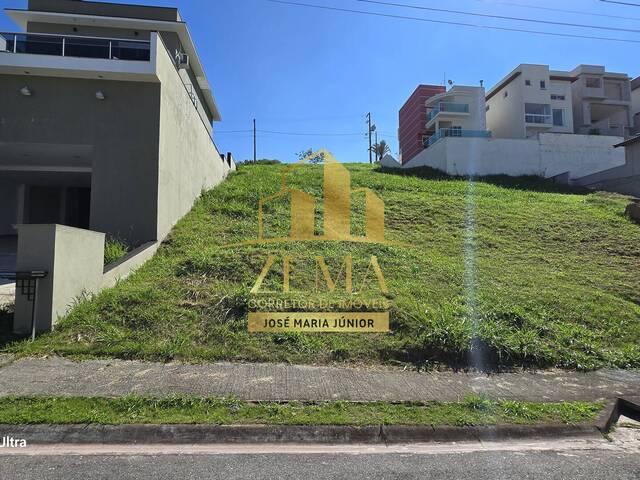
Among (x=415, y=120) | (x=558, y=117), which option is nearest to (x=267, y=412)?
(x=558, y=117)

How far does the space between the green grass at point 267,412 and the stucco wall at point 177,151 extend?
592cm

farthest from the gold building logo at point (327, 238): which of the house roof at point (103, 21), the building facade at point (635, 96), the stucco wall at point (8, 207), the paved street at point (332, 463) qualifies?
the building facade at point (635, 96)

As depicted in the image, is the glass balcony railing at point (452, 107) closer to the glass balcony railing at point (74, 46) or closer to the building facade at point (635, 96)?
the building facade at point (635, 96)

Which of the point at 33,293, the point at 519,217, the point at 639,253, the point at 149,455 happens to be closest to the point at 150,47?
the point at 33,293

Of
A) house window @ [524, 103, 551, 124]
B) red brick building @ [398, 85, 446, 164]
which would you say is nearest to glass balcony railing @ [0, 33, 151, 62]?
red brick building @ [398, 85, 446, 164]

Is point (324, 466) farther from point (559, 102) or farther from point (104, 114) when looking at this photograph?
point (559, 102)

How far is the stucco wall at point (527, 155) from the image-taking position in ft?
85.1

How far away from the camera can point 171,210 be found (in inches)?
409

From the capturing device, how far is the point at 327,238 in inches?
396

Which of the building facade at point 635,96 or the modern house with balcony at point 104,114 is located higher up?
the building facade at point 635,96

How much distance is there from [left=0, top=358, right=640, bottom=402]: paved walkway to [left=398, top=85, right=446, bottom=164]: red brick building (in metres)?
34.7

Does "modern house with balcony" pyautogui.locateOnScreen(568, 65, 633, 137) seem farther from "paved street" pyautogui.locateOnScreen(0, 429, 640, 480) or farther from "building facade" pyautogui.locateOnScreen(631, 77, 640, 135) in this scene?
"paved street" pyautogui.locateOnScreen(0, 429, 640, 480)

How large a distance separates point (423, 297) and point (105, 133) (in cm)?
775

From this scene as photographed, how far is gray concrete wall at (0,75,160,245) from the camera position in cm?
925
